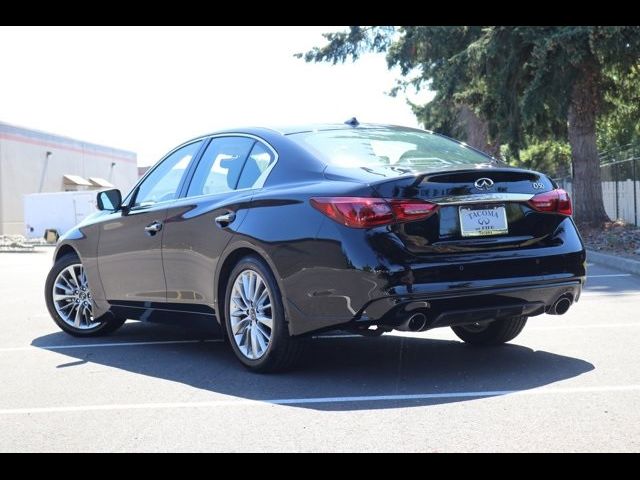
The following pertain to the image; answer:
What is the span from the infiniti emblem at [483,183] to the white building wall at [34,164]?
46.5 metres

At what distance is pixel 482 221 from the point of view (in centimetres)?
583

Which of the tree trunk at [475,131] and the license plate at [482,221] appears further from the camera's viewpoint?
the tree trunk at [475,131]

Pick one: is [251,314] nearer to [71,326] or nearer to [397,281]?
[397,281]

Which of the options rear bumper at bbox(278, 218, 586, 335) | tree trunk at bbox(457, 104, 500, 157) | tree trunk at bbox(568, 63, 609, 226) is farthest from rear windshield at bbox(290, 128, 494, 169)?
tree trunk at bbox(457, 104, 500, 157)

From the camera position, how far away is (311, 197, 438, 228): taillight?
18.4 ft

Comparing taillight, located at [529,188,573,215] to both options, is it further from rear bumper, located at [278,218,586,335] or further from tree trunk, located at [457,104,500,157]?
tree trunk, located at [457,104,500,157]

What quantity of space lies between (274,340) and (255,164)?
127 cm

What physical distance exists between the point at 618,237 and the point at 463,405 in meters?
13.8

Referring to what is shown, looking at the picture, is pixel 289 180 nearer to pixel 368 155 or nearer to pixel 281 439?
pixel 368 155

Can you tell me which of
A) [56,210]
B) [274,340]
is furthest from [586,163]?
[56,210]

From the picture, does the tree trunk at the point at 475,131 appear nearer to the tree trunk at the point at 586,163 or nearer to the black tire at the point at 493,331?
the tree trunk at the point at 586,163

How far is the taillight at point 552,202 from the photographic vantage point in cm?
607

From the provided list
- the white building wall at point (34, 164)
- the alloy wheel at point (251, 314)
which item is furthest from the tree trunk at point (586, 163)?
the white building wall at point (34, 164)

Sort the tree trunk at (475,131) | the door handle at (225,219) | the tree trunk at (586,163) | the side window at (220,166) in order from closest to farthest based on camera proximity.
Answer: the door handle at (225,219) < the side window at (220,166) < the tree trunk at (586,163) < the tree trunk at (475,131)
